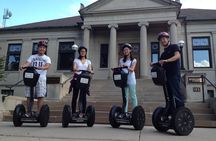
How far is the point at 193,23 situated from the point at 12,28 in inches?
692

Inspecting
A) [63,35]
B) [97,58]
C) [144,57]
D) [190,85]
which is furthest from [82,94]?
[63,35]

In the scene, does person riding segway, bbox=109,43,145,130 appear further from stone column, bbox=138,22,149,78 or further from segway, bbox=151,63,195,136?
stone column, bbox=138,22,149,78

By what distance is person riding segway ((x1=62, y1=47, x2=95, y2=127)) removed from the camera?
19.6ft

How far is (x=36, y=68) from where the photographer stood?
611 centimetres

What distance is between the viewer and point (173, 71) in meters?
5.27

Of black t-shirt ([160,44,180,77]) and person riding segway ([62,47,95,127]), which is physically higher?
black t-shirt ([160,44,180,77])

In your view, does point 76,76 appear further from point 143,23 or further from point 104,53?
point 104,53

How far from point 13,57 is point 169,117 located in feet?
78.2

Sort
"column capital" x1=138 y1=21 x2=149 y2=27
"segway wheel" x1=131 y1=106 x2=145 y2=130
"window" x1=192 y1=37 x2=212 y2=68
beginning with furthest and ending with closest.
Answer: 1. "window" x1=192 y1=37 x2=212 y2=68
2. "column capital" x1=138 y1=21 x2=149 y2=27
3. "segway wheel" x1=131 y1=106 x2=145 y2=130

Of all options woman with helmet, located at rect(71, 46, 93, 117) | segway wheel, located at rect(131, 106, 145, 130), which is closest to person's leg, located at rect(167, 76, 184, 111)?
segway wheel, located at rect(131, 106, 145, 130)

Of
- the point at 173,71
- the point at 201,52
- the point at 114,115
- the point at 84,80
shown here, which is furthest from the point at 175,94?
the point at 201,52

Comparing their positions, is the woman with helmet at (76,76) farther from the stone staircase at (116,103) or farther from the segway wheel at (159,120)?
the stone staircase at (116,103)

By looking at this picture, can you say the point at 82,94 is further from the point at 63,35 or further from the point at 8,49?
the point at 8,49

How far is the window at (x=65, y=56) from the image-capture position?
24828 millimetres
